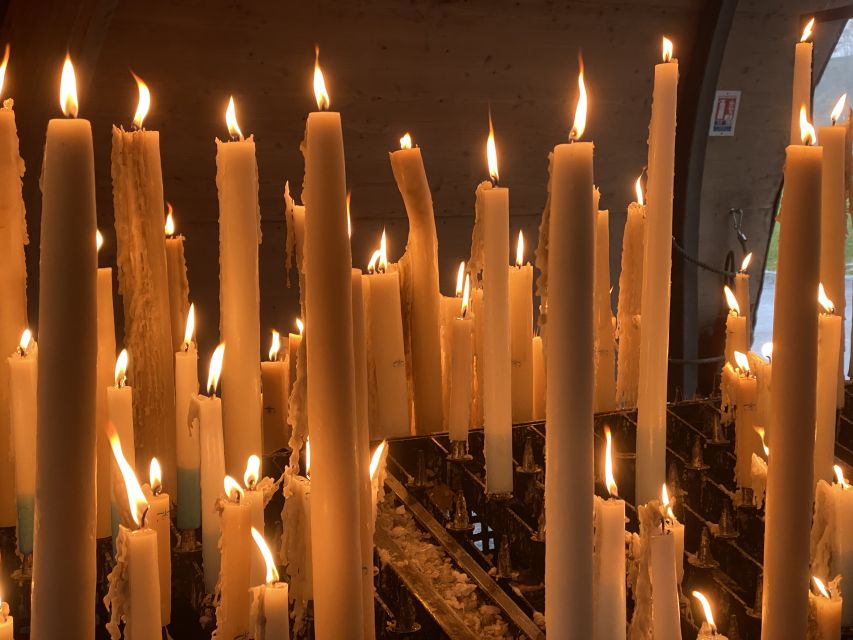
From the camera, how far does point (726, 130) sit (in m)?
3.68

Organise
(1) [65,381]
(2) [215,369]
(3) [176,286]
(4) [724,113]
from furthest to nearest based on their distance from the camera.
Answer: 1. (4) [724,113]
2. (3) [176,286]
3. (2) [215,369]
4. (1) [65,381]

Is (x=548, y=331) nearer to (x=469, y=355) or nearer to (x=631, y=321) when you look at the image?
(x=469, y=355)

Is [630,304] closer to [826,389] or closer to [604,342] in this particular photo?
[604,342]

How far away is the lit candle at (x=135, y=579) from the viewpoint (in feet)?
1.80

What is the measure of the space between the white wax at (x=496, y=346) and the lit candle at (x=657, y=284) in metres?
0.12

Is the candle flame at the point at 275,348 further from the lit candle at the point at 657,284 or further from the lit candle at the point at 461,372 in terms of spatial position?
the lit candle at the point at 657,284

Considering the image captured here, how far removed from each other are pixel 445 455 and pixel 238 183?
33 centimetres

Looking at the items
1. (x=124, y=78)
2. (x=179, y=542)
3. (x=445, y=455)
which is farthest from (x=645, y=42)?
(x=179, y=542)

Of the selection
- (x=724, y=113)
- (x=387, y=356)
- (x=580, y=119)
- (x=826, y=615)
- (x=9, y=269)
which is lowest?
(x=826, y=615)

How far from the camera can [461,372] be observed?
98 centimetres

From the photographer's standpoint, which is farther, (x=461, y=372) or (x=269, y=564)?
(x=461, y=372)

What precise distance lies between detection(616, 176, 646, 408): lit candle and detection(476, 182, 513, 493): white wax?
222 millimetres

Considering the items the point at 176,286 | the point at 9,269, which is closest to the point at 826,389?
the point at 176,286

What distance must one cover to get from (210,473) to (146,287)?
205 millimetres
